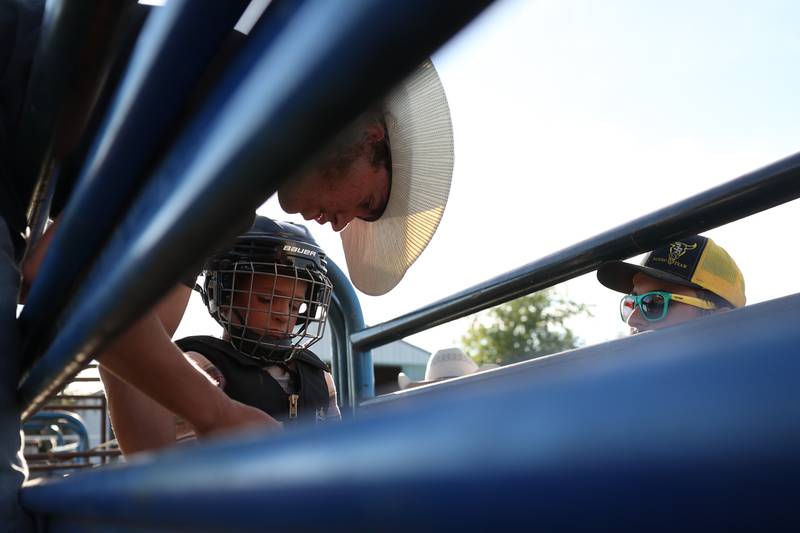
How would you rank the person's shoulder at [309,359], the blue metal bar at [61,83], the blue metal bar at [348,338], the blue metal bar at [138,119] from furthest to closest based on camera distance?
the person's shoulder at [309,359] < the blue metal bar at [348,338] < the blue metal bar at [61,83] < the blue metal bar at [138,119]

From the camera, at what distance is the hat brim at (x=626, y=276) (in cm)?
307

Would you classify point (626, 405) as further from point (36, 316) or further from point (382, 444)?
point (36, 316)

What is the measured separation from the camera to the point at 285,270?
220 centimetres

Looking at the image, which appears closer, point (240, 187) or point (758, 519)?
point (758, 519)

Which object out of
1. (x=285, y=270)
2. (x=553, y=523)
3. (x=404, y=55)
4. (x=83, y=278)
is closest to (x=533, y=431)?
(x=553, y=523)

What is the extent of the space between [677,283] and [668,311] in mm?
119

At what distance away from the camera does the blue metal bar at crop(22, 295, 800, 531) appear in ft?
0.61

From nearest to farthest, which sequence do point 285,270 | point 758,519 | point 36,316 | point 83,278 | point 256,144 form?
point 758,519 < point 256,144 < point 83,278 < point 36,316 < point 285,270

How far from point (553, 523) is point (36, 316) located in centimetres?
83

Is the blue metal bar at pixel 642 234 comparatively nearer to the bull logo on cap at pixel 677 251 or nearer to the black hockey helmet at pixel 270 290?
the black hockey helmet at pixel 270 290

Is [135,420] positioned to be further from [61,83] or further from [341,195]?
[61,83]

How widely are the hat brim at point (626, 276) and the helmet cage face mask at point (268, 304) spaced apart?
130 cm

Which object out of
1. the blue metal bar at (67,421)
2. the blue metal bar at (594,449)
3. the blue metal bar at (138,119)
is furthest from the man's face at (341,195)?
the blue metal bar at (67,421)

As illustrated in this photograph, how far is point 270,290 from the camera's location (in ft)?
7.42
